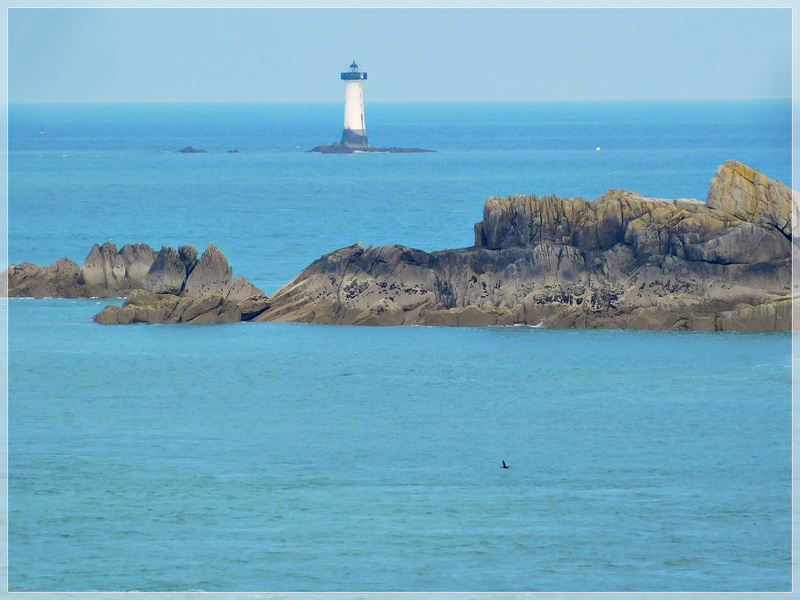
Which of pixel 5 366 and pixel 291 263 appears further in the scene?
pixel 291 263

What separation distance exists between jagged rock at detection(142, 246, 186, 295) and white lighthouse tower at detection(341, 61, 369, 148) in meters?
71.5

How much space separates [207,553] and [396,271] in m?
18.4

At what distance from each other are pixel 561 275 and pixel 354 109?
264ft

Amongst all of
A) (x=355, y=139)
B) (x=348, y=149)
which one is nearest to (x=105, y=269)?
(x=355, y=139)

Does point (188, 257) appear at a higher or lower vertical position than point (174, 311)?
higher

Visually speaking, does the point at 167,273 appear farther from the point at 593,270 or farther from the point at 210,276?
the point at 593,270

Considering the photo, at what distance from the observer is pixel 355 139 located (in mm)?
130125

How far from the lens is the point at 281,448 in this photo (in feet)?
104

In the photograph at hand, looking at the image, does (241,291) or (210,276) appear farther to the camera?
(241,291)

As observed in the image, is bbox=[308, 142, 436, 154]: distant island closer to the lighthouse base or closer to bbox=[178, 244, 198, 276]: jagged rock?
the lighthouse base

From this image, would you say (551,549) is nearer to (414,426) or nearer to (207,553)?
(207,553)

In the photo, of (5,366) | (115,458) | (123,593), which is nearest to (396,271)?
(5,366)

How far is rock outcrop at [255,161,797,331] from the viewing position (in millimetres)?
41250

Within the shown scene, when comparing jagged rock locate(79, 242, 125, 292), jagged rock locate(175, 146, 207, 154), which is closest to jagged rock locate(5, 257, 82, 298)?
jagged rock locate(79, 242, 125, 292)
